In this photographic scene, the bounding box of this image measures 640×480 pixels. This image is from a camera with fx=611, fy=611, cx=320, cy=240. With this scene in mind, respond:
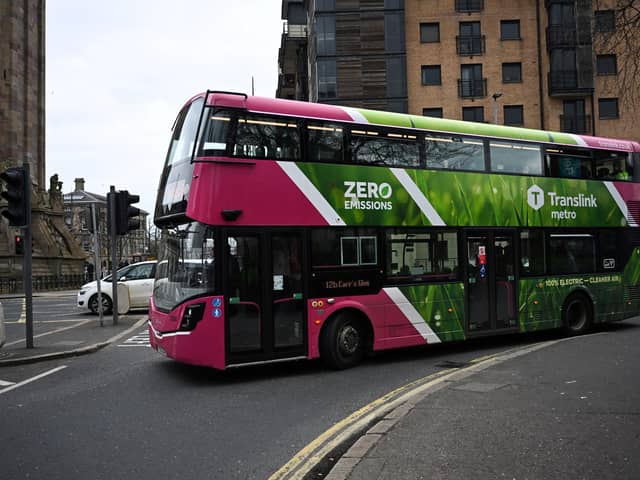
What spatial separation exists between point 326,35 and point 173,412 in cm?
3907

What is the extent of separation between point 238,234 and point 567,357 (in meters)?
5.36

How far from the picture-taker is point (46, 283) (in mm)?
39656

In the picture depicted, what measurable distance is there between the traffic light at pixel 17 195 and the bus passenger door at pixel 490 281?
8411 mm

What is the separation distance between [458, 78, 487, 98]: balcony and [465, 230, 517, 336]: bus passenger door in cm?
3527

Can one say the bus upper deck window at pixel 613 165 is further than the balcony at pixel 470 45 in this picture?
No

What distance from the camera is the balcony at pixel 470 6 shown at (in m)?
44.8

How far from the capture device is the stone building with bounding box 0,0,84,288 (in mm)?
42375

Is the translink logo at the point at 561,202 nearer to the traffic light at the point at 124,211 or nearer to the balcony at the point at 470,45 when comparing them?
the traffic light at the point at 124,211

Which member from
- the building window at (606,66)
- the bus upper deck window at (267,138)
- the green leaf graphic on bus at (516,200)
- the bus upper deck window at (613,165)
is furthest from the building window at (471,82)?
the bus upper deck window at (267,138)

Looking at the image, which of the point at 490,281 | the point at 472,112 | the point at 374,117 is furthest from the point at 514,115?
the point at 374,117

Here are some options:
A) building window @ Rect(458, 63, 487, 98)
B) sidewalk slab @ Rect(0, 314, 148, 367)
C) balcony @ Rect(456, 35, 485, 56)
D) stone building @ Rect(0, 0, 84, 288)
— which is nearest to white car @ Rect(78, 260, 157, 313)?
sidewalk slab @ Rect(0, 314, 148, 367)

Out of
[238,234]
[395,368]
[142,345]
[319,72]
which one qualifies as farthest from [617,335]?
[319,72]

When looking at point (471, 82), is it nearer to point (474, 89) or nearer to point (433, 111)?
point (474, 89)

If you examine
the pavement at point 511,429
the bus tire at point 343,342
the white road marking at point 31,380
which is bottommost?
the white road marking at point 31,380
